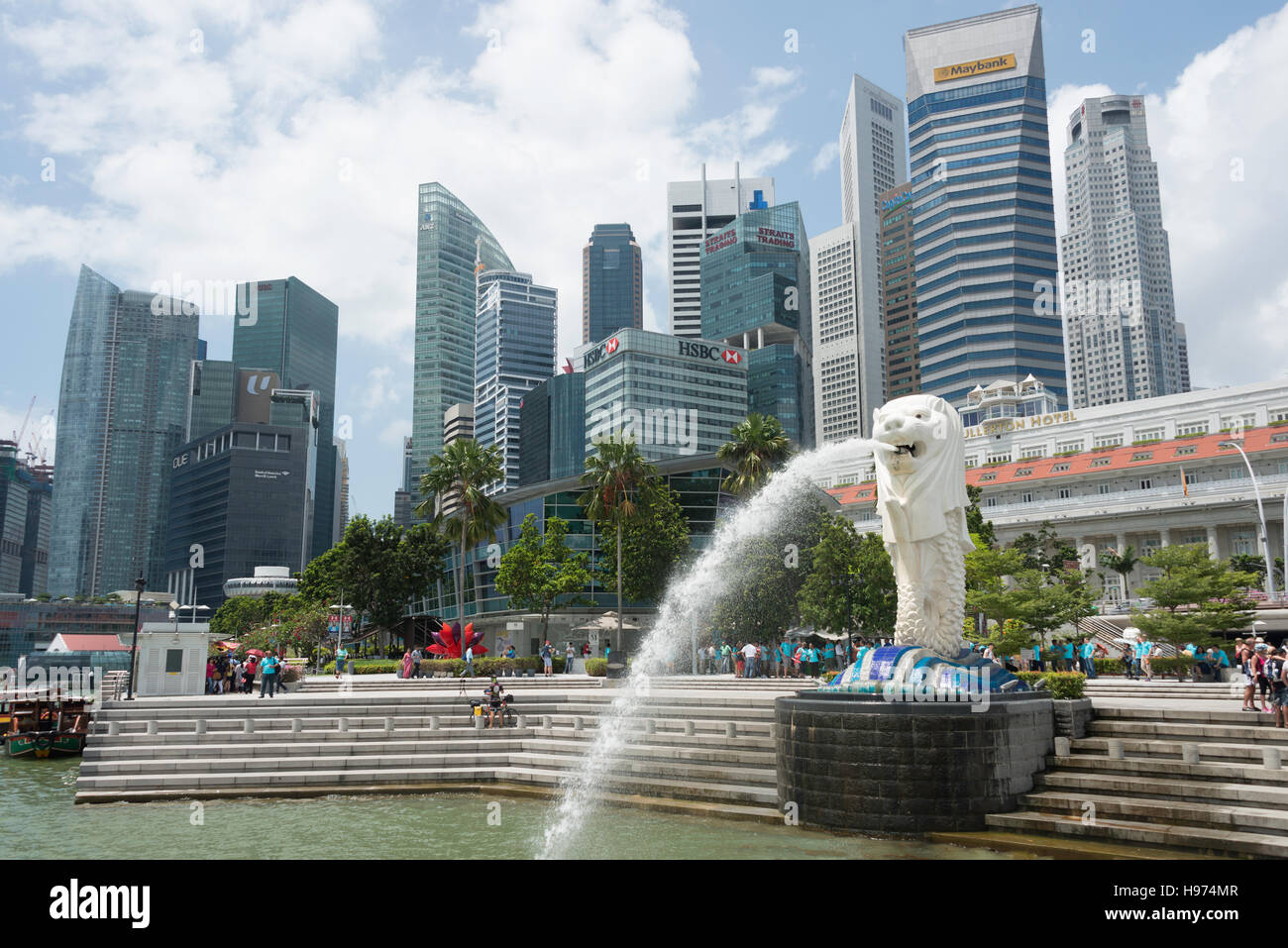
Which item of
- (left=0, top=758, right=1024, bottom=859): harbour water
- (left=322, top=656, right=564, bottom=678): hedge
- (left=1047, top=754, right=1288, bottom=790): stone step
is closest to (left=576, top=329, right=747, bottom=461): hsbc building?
(left=322, top=656, right=564, bottom=678): hedge

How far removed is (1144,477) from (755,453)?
38.8 m

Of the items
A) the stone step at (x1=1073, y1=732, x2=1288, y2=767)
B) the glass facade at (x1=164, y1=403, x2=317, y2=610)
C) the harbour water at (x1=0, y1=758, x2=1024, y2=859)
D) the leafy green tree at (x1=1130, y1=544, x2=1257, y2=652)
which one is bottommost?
the harbour water at (x1=0, y1=758, x2=1024, y2=859)

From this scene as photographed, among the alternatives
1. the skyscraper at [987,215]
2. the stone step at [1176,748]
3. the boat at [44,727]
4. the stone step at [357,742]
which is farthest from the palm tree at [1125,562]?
the skyscraper at [987,215]

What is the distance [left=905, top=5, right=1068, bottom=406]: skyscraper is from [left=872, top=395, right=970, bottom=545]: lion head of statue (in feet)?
460

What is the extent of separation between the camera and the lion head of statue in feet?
55.2

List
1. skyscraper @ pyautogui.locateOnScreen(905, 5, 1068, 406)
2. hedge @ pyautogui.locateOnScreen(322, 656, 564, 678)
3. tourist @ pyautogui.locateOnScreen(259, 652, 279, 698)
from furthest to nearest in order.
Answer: skyscraper @ pyautogui.locateOnScreen(905, 5, 1068, 406)
hedge @ pyautogui.locateOnScreen(322, 656, 564, 678)
tourist @ pyautogui.locateOnScreen(259, 652, 279, 698)

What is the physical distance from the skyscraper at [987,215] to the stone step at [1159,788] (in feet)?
466

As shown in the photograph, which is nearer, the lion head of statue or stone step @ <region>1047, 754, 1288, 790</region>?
stone step @ <region>1047, 754, 1288, 790</region>

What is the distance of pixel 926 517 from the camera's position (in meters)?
16.8

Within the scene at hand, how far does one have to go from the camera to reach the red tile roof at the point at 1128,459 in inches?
2547

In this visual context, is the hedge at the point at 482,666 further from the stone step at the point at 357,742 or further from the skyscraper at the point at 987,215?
the skyscraper at the point at 987,215

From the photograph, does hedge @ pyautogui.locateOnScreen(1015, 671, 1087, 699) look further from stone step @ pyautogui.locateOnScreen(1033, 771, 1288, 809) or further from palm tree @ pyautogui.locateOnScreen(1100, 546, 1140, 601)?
palm tree @ pyautogui.locateOnScreen(1100, 546, 1140, 601)

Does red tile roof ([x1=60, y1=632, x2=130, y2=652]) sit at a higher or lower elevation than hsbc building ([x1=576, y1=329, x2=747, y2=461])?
lower
